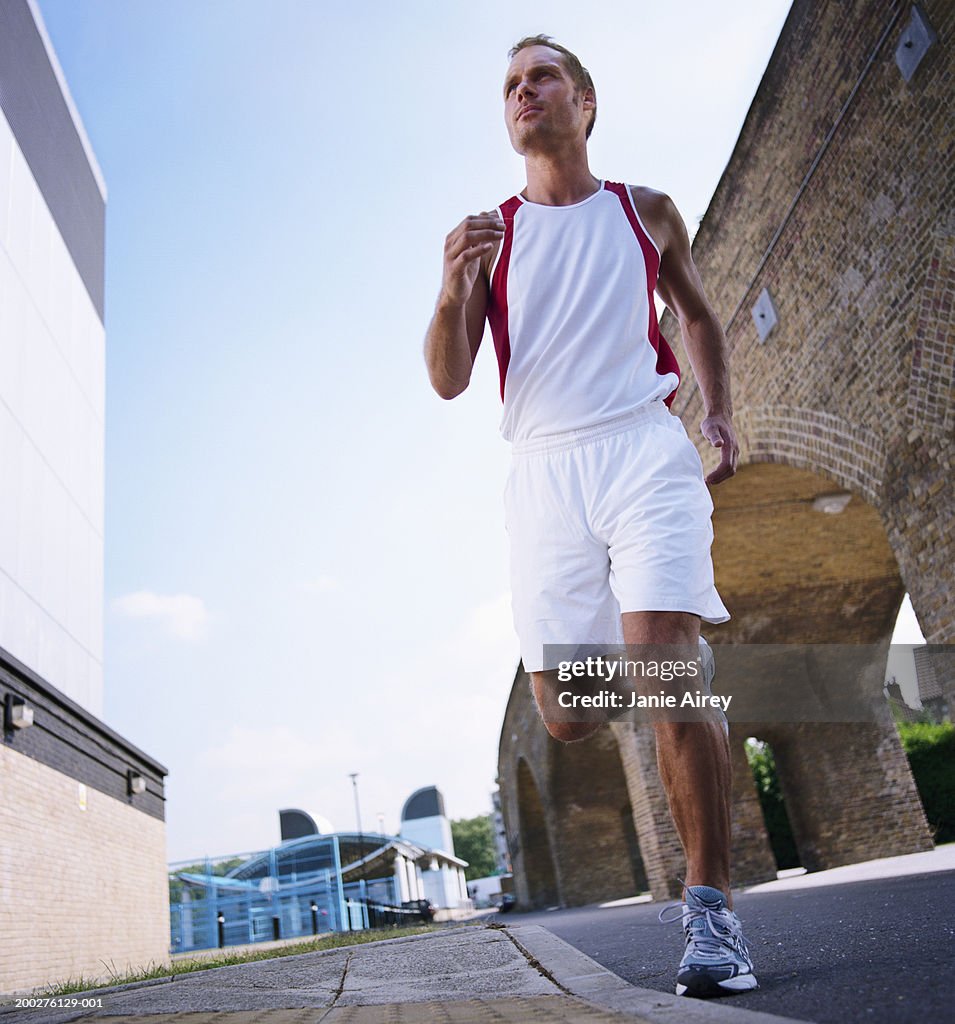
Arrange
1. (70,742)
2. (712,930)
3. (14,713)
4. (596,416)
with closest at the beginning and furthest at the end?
(712,930) < (596,416) < (14,713) < (70,742)

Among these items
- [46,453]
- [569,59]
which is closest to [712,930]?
[569,59]

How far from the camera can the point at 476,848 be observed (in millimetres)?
111125

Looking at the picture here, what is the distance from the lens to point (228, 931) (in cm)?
2550

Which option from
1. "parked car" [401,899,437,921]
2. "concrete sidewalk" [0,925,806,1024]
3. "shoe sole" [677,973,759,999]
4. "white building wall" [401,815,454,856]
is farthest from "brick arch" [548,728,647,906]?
"white building wall" [401,815,454,856]

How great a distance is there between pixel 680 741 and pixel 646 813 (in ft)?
37.2

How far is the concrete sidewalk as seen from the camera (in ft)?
5.72

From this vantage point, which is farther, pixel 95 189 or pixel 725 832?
pixel 95 189

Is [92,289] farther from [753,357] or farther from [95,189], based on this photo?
[753,357]

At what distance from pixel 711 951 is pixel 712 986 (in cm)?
9

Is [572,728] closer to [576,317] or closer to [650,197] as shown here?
[576,317]

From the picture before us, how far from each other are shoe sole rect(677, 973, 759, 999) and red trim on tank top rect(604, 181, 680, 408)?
134 centimetres

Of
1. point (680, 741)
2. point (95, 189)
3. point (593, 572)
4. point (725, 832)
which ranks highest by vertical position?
point (95, 189)

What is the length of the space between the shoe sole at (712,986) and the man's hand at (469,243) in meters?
1.65

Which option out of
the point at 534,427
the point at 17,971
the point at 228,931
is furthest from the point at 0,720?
the point at 228,931
